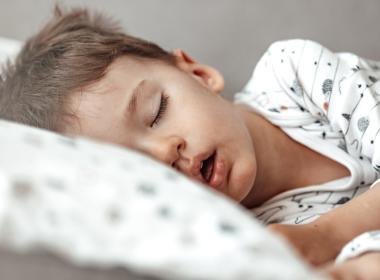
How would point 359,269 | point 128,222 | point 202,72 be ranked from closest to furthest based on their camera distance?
point 128,222 < point 359,269 < point 202,72

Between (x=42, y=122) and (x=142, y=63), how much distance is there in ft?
0.55

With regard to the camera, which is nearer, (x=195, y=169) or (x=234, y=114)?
(x=195, y=169)

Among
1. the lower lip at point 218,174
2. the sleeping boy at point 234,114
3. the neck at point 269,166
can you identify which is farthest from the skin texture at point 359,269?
the neck at point 269,166

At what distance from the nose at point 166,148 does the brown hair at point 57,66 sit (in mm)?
120

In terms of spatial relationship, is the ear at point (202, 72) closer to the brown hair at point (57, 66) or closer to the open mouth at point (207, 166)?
the brown hair at point (57, 66)

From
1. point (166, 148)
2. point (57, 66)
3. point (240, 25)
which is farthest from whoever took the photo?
point (240, 25)

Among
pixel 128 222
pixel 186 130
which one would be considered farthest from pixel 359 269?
pixel 186 130

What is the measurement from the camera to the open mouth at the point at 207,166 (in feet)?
2.96

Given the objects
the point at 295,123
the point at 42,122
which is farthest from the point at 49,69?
the point at 295,123

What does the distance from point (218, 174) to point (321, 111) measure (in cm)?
25

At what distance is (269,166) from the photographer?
1.03 m

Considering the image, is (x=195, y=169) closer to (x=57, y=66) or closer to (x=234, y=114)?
(x=234, y=114)

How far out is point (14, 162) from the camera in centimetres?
47

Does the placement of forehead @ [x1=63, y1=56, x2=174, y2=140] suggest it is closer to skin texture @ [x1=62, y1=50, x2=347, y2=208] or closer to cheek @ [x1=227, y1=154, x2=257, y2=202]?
skin texture @ [x1=62, y1=50, x2=347, y2=208]
